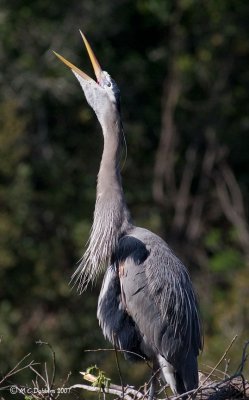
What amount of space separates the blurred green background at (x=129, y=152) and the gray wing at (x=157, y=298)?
5695mm

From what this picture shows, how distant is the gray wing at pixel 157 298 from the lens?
6895mm

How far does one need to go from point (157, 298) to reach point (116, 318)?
247 millimetres

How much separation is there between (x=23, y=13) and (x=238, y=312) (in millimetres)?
4496

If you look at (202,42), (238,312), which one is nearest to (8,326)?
(238,312)

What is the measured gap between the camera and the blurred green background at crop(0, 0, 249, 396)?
13.5 meters

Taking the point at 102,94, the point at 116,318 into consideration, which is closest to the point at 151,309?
the point at 116,318

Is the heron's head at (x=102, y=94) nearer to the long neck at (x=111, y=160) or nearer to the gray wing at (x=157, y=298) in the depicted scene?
the long neck at (x=111, y=160)

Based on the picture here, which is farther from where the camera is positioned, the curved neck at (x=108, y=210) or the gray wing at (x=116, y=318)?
the curved neck at (x=108, y=210)

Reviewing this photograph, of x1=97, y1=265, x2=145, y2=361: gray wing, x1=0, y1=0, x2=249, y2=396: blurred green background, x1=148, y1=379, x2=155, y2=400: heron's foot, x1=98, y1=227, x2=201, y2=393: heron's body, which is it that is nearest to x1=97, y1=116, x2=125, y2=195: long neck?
x1=98, y1=227, x2=201, y2=393: heron's body

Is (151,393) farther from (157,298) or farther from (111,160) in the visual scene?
(111,160)

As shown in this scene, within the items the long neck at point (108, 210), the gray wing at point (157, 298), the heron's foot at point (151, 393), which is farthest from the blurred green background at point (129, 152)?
the heron's foot at point (151, 393)

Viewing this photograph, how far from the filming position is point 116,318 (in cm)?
696

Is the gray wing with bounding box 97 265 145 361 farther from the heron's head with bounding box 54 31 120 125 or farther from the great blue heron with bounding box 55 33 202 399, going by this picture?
the heron's head with bounding box 54 31 120 125

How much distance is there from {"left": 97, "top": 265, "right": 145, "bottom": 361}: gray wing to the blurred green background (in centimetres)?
573
